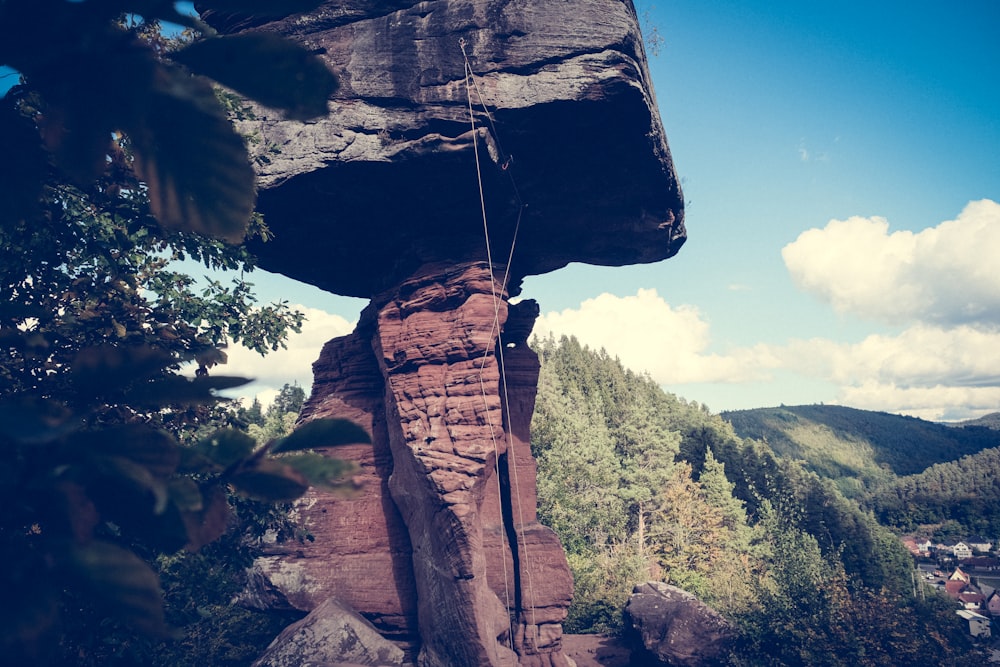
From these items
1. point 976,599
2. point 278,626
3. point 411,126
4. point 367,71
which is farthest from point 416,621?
point 976,599

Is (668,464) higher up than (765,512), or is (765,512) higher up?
(668,464)

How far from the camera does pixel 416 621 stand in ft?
34.0

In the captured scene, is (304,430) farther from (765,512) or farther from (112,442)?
(765,512)

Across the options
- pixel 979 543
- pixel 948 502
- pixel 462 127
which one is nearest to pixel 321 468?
pixel 462 127

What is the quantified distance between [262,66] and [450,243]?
29.7ft

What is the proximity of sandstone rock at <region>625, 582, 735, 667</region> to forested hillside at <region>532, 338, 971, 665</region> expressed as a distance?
0.56 metres

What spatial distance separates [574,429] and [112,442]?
1180 inches

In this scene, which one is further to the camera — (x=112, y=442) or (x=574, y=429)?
(x=574, y=429)

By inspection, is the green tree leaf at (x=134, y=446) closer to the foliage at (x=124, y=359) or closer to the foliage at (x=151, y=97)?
the foliage at (x=124, y=359)

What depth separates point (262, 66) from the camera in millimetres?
1069

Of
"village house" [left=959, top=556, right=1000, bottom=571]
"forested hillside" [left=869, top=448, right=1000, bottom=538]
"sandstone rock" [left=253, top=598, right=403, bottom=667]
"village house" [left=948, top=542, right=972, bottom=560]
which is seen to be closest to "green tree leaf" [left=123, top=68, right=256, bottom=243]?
"sandstone rock" [left=253, top=598, right=403, bottom=667]

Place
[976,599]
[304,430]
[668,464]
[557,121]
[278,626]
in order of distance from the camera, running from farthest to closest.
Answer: [976,599], [668,464], [278,626], [557,121], [304,430]

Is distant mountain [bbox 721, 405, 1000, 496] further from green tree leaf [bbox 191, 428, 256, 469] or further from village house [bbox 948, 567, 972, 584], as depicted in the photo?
green tree leaf [bbox 191, 428, 256, 469]

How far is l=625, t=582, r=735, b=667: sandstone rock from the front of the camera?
12.9 metres
